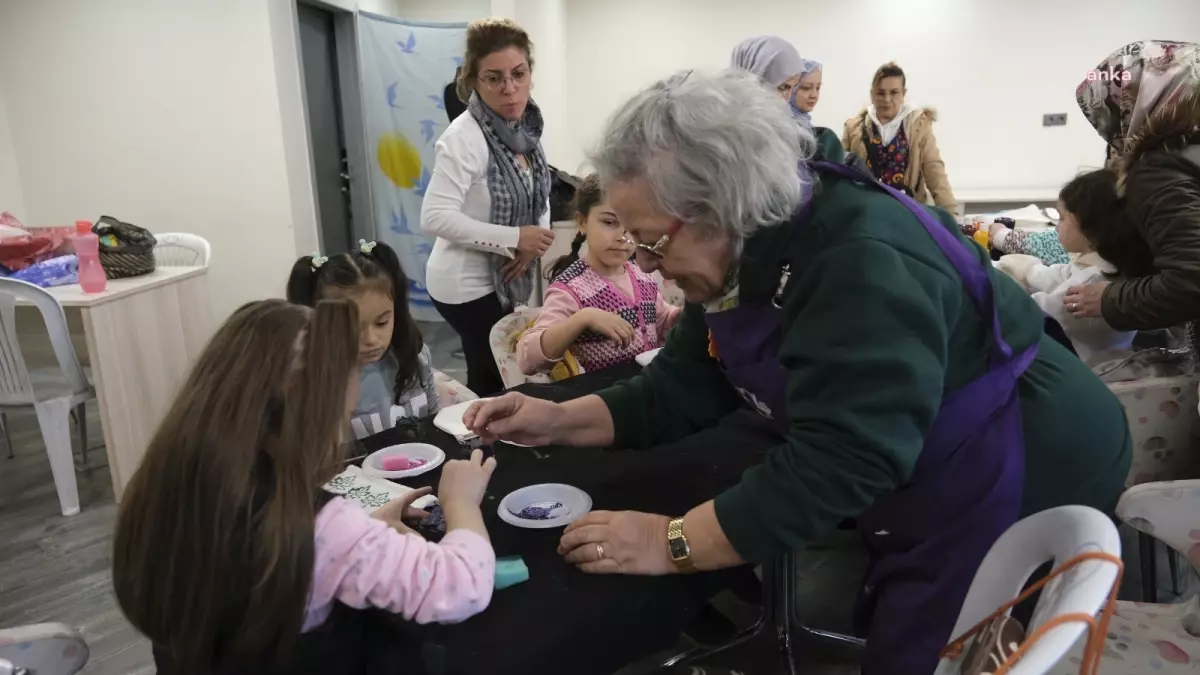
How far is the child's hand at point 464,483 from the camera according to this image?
3.71 feet

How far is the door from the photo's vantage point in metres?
5.01

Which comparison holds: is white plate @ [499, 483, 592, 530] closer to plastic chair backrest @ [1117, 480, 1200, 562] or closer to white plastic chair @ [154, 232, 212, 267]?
plastic chair backrest @ [1117, 480, 1200, 562]

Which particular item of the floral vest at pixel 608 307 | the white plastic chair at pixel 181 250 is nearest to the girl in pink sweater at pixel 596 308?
the floral vest at pixel 608 307

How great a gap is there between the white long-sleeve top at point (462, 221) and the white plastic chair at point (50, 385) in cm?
138

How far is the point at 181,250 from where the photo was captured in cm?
380

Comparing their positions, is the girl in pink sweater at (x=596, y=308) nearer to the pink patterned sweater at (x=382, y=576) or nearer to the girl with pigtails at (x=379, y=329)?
the girl with pigtails at (x=379, y=329)

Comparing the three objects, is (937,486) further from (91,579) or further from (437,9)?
(437,9)

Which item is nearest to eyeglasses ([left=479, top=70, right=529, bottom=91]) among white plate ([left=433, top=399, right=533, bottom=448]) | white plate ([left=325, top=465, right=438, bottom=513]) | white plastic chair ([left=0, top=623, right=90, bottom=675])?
white plate ([left=433, top=399, right=533, bottom=448])

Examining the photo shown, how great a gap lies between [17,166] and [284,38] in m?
1.77

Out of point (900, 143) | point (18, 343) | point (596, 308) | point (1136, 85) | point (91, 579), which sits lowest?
point (91, 579)

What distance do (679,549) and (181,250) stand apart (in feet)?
11.7

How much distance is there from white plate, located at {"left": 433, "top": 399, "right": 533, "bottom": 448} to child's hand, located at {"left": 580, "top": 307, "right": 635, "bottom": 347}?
524mm

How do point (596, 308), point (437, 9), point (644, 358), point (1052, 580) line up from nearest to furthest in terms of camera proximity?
point (1052, 580) → point (644, 358) → point (596, 308) → point (437, 9)

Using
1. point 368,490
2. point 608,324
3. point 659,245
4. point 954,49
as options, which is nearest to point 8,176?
point 608,324
